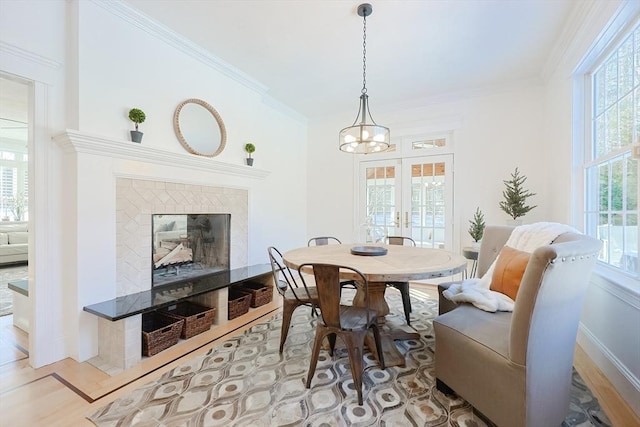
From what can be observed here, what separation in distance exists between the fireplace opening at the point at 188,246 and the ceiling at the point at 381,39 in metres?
1.81

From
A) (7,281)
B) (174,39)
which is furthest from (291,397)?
(7,281)

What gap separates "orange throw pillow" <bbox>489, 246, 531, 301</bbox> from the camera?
1.77m

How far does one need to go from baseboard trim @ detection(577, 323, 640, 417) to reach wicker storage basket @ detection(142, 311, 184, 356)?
3.01m

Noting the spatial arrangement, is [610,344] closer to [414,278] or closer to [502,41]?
[414,278]

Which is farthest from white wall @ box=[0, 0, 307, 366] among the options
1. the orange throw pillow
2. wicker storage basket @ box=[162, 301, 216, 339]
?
the orange throw pillow

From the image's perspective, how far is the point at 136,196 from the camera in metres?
2.41

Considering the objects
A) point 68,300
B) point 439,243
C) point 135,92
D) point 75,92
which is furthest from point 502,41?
point 68,300

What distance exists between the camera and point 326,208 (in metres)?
5.01

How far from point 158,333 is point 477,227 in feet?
11.8

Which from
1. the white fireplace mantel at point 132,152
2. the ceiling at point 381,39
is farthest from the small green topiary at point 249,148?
the ceiling at point 381,39

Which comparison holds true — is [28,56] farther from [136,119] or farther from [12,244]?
[12,244]

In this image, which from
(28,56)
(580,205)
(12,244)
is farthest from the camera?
(12,244)

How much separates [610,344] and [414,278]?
1441 mm

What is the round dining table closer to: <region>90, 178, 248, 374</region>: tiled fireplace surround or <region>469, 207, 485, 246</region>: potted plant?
<region>90, 178, 248, 374</region>: tiled fireplace surround
